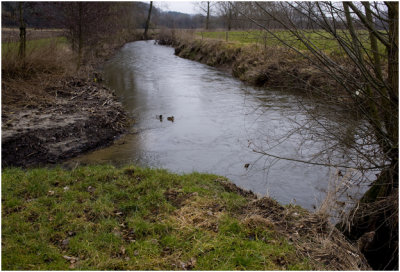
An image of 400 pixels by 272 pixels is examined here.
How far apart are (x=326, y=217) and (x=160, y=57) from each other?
83.5 feet

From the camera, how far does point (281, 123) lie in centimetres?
1055

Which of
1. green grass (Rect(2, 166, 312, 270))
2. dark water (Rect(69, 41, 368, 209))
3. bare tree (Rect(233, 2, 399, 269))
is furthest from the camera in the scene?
dark water (Rect(69, 41, 368, 209))

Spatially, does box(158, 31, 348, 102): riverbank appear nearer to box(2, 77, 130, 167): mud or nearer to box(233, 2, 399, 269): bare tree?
box(233, 2, 399, 269): bare tree

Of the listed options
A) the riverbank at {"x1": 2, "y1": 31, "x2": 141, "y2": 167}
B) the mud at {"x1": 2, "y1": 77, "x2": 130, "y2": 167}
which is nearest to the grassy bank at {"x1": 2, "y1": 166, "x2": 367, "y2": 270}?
the mud at {"x1": 2, "y1": 77, "x2": 130, "y2": 167}

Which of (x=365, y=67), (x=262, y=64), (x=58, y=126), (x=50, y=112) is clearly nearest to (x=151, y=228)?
(x=365, y=67)

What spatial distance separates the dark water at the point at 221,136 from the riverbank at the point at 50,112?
0.64 meters

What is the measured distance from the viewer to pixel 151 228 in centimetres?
476

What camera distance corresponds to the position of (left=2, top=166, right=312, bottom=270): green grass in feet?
13.3

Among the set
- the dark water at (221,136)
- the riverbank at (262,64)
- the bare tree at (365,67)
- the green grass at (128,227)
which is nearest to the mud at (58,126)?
the dark water at (221,136)

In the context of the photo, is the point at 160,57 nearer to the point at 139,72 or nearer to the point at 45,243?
the point at 139,72

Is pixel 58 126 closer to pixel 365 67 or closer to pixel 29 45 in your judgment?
pixel 29 45

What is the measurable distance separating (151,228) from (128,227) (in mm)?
344

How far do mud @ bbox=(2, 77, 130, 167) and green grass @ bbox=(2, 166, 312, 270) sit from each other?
60.6 inches

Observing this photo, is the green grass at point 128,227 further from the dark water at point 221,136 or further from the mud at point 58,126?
the dark water at point 221,136
